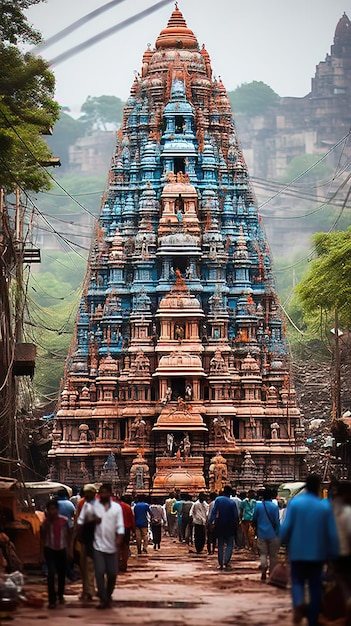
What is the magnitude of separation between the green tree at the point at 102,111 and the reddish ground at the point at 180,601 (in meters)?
142

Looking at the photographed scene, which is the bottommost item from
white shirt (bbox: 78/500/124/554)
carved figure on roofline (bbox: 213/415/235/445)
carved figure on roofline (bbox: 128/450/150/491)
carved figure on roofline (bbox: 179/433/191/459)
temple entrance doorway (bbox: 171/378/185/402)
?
white shirt (bbox: 78/500/124/554)

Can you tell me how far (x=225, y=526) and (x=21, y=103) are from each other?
9840 millimetres

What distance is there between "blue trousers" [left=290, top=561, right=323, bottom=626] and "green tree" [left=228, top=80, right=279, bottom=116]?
145 meters

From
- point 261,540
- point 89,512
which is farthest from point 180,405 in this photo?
point 89,512

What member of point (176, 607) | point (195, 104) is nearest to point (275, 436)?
point (195, 104)

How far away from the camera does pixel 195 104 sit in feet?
198

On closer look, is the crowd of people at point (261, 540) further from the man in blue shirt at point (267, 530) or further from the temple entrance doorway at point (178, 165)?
the temple entrance doorway at point (178, 165)

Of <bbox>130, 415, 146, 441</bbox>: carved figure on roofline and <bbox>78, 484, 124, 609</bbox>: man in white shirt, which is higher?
<bbox>130, 415, 146, 441</bbox>: carved figure on roofline

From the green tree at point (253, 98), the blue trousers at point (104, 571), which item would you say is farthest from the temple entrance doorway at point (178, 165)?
the green tree at point (253, 98)

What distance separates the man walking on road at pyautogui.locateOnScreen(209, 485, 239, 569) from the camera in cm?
2728

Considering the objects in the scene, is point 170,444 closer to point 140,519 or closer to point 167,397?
point 167,397

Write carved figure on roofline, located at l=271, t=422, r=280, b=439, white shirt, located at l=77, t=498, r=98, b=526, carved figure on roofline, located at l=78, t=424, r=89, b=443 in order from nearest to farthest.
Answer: white shirt, located at l=77, t=498, r=98, b=526
carved figure on roofline, located at l=78, t=424, r=89, b=443
carved figure on roofline, located at l=271, t=422, r=280, b=439

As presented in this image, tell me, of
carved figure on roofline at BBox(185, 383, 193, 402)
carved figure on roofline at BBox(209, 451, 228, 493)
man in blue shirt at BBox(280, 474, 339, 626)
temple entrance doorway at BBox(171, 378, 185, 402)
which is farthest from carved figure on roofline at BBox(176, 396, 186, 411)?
man in blue shirt at BBox(280, 474, 339, 626)

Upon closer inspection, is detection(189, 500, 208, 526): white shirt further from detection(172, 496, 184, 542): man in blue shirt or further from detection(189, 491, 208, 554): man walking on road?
detection(172, 496, 184, 542): man in blue shirt
